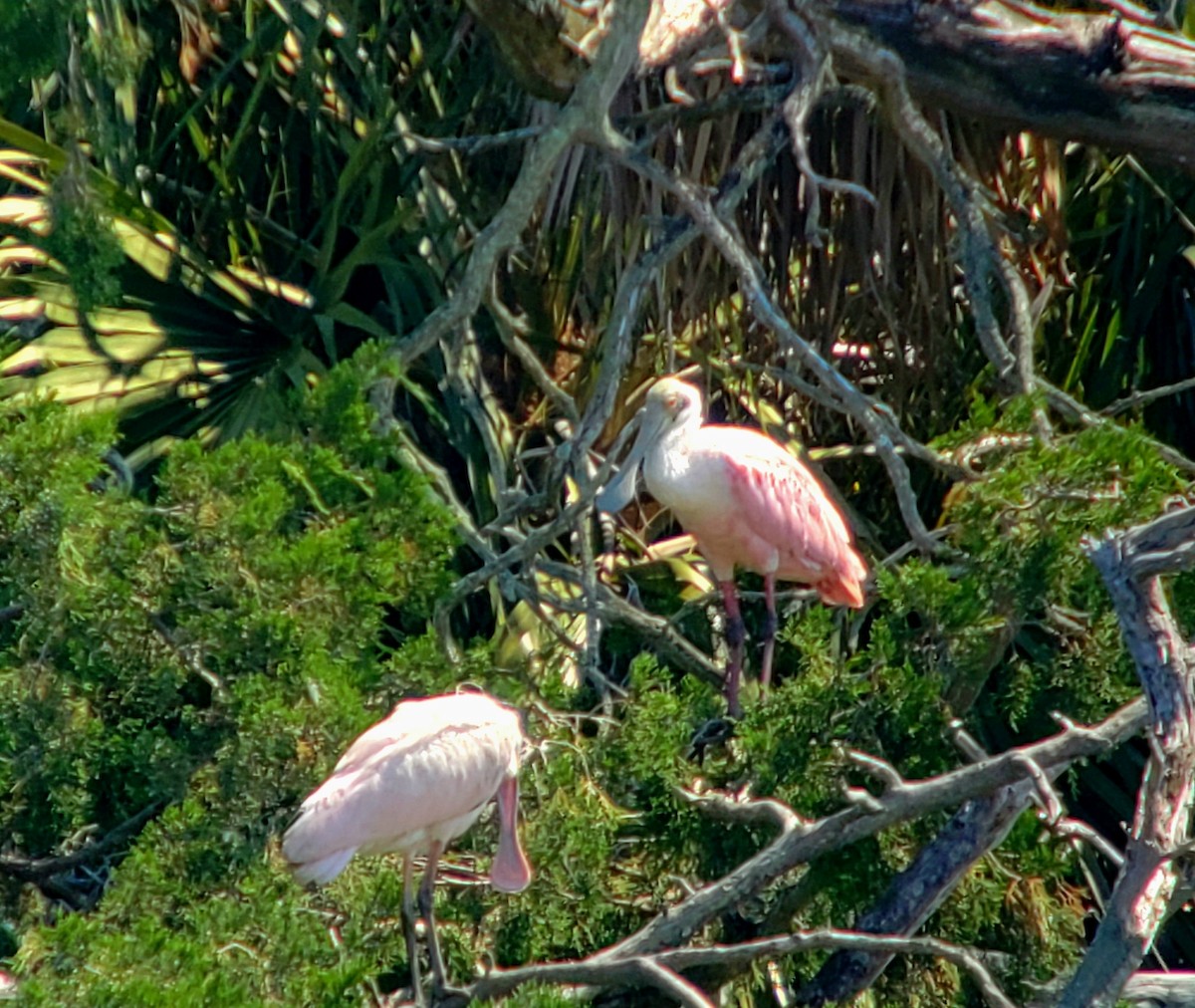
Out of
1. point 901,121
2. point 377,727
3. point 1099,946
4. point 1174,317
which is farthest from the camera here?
point 1174,317

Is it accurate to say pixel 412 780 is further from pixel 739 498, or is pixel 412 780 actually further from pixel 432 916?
pixel 739 498

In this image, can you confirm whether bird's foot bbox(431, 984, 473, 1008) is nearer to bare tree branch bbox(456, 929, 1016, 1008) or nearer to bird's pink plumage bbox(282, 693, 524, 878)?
bare tree branch bbox(456, 929, 1016, 1008)

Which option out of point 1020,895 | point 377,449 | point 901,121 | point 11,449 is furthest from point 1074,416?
point 11,449

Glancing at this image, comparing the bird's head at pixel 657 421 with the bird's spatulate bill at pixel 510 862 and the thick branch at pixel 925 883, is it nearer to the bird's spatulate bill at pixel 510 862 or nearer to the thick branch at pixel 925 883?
the bird's spatulate bill at pixel 510 862

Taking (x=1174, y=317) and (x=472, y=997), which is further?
(x=1174, y=317)

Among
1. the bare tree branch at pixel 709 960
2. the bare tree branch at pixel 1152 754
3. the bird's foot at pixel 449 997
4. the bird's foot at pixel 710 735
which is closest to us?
the bare tree branch at pixel 1152 754

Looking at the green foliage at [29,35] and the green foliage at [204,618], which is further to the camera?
the green foliage at [204,618]

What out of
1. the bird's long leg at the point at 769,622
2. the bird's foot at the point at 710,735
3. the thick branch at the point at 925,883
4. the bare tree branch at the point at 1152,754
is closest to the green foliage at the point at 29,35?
the bare tree branch at the point at 1152,754

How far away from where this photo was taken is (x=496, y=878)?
14.9 ft

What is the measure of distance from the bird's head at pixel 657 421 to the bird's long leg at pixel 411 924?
1.64 meters

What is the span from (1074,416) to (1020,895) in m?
1.21

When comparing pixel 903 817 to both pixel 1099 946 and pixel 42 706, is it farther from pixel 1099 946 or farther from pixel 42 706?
pixel 42 706

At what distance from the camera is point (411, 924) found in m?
4.59

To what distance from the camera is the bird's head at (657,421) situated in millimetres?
6281
